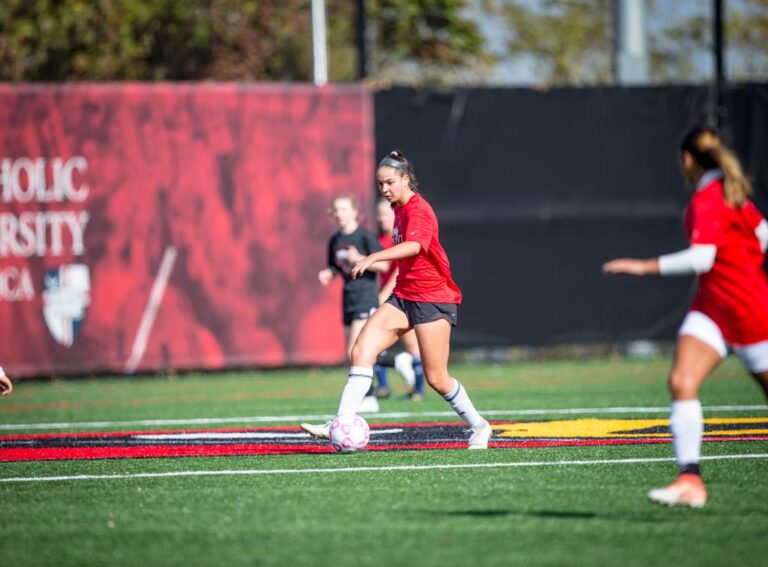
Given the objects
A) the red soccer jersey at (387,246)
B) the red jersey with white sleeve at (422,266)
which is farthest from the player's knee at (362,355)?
the red soccer jersey at (387,246)

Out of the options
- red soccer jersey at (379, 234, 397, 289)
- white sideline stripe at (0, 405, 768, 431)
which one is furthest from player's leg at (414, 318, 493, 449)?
red soccer jersey at (379, 234, 397, 289)

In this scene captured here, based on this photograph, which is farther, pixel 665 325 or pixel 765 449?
pixel 665 325

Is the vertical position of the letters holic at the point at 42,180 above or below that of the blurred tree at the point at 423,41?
below

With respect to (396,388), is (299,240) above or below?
above

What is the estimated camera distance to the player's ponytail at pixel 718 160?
6871 millimetres

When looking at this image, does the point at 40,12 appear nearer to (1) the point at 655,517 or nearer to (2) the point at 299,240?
(2) the point at 299,240

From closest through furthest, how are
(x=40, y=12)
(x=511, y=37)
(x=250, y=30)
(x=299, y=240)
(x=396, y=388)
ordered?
(x=396, y=388), (x=299, y=240), (x=40, y=12), (x=250, y=30), (x=511, y=37)

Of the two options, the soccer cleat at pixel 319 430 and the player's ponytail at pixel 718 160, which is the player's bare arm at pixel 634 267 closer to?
the player's ponytail at pixel 718 160

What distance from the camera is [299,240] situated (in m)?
19.5

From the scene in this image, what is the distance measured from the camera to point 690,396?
269 inches

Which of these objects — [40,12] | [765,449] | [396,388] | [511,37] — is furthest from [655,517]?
[511,37]

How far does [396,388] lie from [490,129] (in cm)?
538

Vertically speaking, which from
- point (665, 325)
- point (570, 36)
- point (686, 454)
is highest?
point (570, 36)

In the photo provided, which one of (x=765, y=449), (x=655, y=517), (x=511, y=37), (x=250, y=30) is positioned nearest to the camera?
(x=655, y=517)
